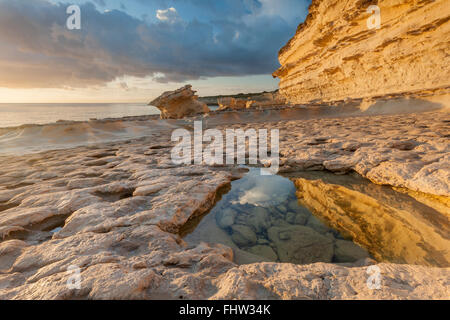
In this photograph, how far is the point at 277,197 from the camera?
279 centimetres

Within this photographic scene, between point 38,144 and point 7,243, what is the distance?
6544 millimetres

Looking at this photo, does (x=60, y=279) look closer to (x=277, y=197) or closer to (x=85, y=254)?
(x=85, y=254)

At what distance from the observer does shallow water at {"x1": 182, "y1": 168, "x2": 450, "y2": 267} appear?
1.68 meters

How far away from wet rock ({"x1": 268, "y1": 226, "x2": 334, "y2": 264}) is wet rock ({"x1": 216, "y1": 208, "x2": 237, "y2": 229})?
46cm

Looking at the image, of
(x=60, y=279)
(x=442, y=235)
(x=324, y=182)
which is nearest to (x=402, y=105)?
(x=324, y=182)

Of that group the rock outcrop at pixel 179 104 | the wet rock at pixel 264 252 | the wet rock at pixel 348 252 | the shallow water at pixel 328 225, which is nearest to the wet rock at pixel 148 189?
the shallow water at pixel 328 225

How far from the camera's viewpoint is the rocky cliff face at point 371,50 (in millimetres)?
7574

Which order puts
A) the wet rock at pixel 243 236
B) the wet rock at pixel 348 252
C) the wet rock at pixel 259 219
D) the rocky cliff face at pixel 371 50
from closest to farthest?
the wet rock at pixel 348 252 → the wet rock at pixel 243 236 → the wet rock at pixel 259 219 → the rocky cliff face at pixel 371 50

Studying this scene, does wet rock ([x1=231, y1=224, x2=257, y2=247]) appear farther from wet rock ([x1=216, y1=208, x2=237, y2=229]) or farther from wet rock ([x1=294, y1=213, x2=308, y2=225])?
wet rock ([x1=294, y1=213, x2=308, y2=225])
